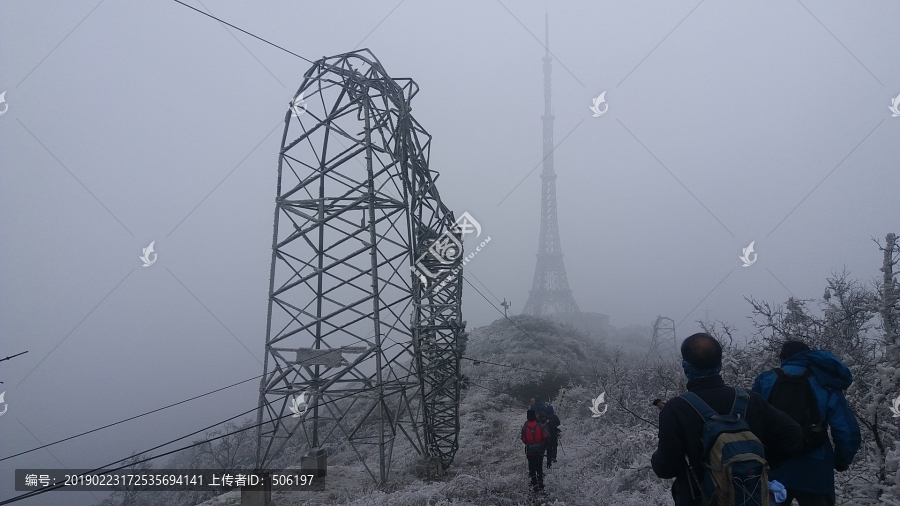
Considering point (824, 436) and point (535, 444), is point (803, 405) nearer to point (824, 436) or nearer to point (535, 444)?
point (824, 436)

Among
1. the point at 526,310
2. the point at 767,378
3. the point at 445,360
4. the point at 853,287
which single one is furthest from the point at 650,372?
the point at 526,310

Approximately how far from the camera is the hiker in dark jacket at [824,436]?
3090 millimetres

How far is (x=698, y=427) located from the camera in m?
2.54

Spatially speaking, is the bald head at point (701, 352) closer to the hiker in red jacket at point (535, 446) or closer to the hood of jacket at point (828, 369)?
the hood of jacket at point (828, 369)

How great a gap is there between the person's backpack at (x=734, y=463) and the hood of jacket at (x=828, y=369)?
1142 millimetres

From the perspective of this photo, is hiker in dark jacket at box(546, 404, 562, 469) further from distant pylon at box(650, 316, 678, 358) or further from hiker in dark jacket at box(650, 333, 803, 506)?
distant pylon at box(650, 316, 678, 358)

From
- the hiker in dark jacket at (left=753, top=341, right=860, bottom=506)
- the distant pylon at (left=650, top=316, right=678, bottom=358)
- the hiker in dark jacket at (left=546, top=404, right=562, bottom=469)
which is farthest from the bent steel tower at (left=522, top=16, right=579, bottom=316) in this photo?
the hiker in dark jacket at (left=753, top=341, right=860, bottom=506)

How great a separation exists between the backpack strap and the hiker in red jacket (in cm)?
573

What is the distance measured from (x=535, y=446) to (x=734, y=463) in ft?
19.4

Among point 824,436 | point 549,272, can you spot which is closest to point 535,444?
point 824,436

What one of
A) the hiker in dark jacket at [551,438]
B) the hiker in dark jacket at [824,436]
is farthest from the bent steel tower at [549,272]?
the hiker in dark jacket at [824,436]

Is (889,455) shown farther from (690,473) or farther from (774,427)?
(690,473)

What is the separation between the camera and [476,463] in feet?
42.0

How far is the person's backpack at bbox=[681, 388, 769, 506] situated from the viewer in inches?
94.7
